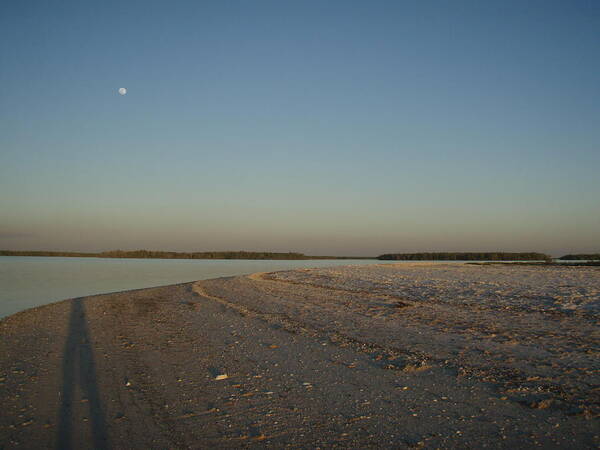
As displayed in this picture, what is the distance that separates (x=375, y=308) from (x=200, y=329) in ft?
20.1

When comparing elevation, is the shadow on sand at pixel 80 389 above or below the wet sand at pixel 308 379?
below

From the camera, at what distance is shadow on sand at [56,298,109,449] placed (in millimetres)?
4922

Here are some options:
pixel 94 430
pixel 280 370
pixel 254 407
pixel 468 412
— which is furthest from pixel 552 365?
pixel 94 430

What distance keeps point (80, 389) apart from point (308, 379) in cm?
358

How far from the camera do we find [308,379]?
7.03 meters

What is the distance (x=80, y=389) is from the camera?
664cm

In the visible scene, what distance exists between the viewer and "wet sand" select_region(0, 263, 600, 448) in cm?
495

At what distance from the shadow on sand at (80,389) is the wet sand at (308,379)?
1.1 inches

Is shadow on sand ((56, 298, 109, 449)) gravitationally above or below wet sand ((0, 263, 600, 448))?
below

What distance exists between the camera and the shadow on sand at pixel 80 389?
4.92 m

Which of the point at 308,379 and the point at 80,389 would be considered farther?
the point at 308,379

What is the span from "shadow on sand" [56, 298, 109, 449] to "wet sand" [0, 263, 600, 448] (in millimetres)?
29

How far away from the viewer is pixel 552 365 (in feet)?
24.5

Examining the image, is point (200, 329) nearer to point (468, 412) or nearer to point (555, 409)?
point (468, 412)
